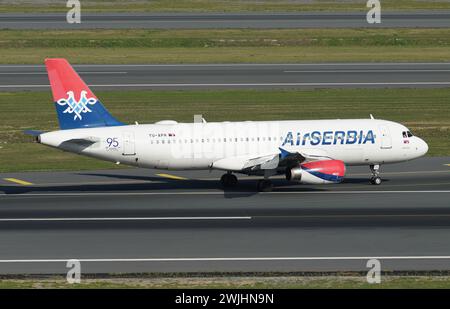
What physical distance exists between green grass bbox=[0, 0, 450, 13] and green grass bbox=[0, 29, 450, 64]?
32.5 meters

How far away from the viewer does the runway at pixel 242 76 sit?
99188mm

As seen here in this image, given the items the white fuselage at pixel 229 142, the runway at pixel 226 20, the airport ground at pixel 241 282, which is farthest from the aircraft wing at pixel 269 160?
the runway at pixel 226 20

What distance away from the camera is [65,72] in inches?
2239

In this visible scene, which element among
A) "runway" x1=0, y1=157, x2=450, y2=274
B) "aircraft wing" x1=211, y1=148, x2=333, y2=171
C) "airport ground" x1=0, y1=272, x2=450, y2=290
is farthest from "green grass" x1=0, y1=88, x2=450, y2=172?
"airport ground" x1=0, y1=272, x2=450, y2=290

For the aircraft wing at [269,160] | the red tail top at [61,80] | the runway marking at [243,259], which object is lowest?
the runway marking at [243,259]

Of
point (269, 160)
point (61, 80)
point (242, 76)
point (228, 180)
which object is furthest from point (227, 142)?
point (242, 76)

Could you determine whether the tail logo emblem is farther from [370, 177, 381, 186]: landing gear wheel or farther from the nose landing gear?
[370, 177, 381, 186]: landing gear wheel

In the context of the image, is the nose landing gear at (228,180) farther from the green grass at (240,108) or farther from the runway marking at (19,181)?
the green grass at (240,108)

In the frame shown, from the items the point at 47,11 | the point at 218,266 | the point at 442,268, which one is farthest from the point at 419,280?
the point at 47,11

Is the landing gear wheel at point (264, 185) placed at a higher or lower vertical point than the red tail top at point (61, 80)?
lower

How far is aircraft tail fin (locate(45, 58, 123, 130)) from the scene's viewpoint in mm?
56781

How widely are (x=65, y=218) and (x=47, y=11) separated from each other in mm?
114056

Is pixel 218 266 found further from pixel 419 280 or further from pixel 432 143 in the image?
pixel 432 143

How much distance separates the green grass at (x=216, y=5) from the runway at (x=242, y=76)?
173ft
